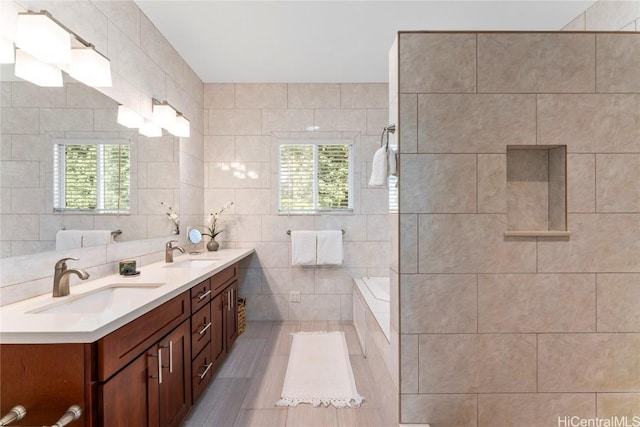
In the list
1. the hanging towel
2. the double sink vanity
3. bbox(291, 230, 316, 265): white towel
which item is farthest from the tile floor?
the hanging towel

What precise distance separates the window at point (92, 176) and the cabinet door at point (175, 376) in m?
0.87

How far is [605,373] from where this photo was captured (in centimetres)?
147

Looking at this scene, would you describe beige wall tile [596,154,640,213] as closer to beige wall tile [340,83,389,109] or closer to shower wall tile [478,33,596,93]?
shower wall tile [478,33,596,93]

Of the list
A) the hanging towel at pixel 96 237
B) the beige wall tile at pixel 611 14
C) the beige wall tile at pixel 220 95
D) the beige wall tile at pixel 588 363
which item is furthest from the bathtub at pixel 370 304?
the beige wall tile at pixel 220 95

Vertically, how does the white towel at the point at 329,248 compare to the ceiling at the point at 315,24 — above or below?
below

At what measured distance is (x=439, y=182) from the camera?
57.3 inches

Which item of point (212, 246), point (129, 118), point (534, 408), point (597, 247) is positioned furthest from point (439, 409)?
point (129, 118)

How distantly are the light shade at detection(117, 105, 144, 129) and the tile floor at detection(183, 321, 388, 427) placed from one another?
75.6 inches

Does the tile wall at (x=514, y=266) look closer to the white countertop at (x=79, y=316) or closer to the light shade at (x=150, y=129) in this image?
the white countertop at (x=79, y=316)

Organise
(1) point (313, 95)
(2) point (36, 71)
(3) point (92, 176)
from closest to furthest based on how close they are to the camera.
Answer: (2) point (36, 71) < (3) point (92, 176) < (1) point (313, 95)

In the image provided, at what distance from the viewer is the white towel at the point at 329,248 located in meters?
3.27

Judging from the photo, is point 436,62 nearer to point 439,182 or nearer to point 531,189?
point 439,182

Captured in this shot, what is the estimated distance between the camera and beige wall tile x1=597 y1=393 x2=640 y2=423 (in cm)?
146

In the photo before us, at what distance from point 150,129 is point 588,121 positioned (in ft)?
9.01
